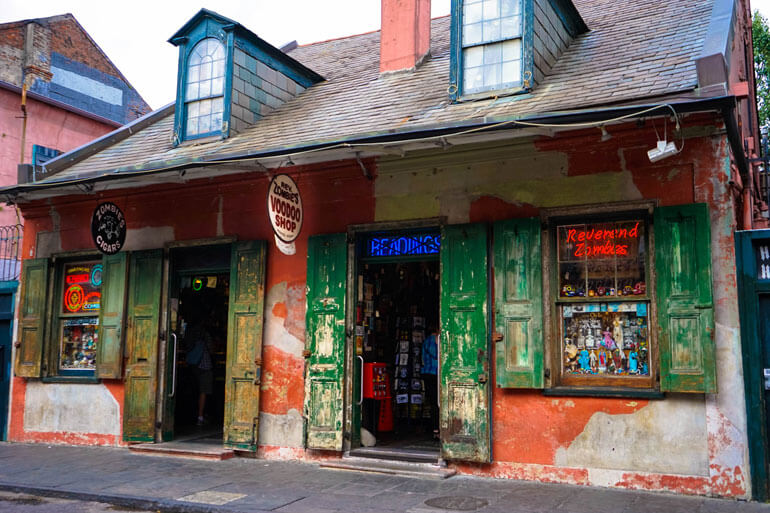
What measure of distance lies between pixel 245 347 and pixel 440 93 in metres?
4.51

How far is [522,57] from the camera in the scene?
8.98 metres

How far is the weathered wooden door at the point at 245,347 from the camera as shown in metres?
9.55

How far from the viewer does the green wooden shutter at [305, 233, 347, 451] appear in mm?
9023

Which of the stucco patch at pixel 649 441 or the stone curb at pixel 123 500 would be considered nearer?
the stone curb at pixel 123 500

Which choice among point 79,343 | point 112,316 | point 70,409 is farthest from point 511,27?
point 70,409

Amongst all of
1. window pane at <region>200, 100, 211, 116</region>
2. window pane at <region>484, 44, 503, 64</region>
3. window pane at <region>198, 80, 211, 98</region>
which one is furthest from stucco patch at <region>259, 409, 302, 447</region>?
window pane at <region>484, 44, 503, 64</region>

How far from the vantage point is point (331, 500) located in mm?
7066

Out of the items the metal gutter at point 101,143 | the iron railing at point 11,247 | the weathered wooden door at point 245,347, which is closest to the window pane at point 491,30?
the weathered wooden door at point 245,347

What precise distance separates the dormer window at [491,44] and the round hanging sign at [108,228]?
5.51 metres

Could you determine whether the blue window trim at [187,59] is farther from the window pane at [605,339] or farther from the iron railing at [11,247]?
the window pane at [605,339]

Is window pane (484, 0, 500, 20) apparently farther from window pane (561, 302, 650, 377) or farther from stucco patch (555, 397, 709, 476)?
stucco patch (555, 397, 709, 476)

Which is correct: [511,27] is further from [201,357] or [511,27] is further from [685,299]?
[201,357]

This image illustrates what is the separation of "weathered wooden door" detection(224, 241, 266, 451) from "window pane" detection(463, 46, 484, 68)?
377cm

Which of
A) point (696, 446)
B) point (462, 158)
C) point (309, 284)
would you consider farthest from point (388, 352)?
point (696, 446)
